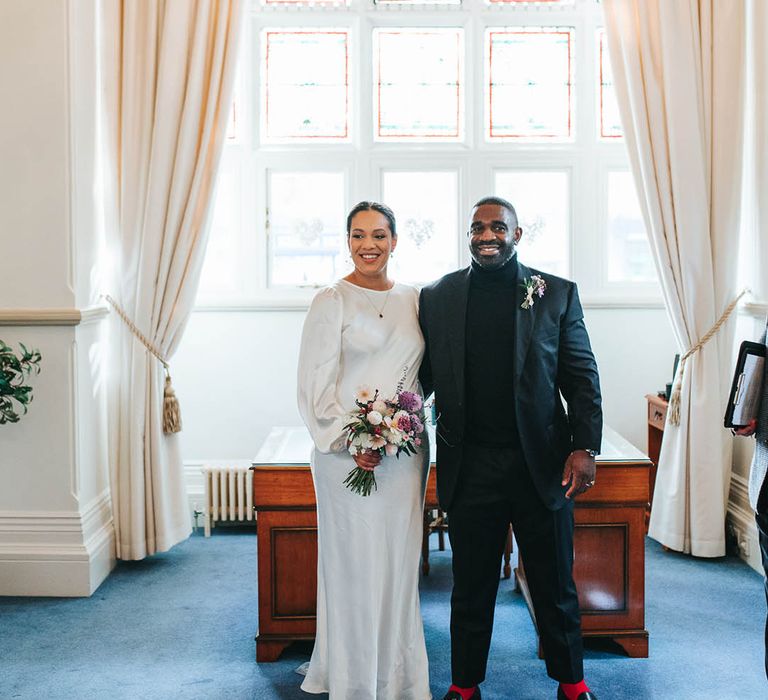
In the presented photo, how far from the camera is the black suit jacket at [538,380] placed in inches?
119

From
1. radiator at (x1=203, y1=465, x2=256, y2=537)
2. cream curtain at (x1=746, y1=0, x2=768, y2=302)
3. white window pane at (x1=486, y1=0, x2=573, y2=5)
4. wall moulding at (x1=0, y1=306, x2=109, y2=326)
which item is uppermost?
white window pane at (x1=486, y1=0, x2=573, y2=5)

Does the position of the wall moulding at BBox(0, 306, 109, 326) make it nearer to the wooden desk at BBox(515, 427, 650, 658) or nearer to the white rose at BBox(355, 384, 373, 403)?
the white rose at BBox(355, 384, 373, 403)

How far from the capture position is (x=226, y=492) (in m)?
5.34

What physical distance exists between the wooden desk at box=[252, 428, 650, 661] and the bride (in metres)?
0.46

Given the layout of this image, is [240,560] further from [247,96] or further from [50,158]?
[247,96]

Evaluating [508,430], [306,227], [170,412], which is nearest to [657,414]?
[306,227]

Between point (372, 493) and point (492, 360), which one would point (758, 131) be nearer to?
point (492, 360)

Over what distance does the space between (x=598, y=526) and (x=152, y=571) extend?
232 centimetres

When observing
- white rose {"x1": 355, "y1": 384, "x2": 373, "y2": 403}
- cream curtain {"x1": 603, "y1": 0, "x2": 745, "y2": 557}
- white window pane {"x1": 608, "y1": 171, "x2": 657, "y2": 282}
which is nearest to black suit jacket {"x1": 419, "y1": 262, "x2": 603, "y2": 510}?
white rose {"x1": 355, "y1": 384, "x2": 373, "y2": 403}

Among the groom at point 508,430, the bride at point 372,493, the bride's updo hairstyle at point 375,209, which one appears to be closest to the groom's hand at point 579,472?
the groom at point 508,430

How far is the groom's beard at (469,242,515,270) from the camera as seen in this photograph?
120 inches

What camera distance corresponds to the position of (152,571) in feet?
15.4

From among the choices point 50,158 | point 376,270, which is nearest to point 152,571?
point 50,158

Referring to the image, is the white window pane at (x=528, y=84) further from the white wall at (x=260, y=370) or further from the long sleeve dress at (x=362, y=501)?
the long sleeve dress at (x=362, y=501)
